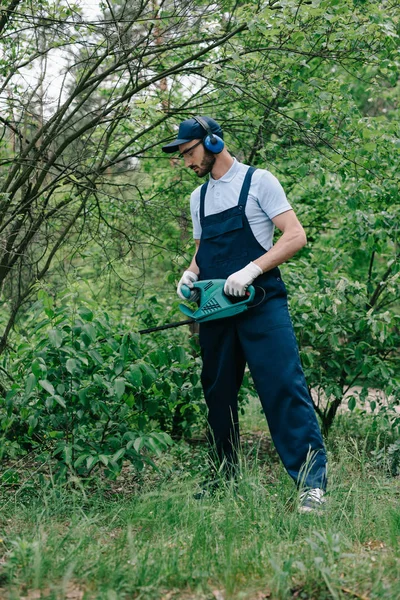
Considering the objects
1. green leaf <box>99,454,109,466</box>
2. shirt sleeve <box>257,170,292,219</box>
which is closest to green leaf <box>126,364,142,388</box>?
green leaf <box>99,454,109,466</box>

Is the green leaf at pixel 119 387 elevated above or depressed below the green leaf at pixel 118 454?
above

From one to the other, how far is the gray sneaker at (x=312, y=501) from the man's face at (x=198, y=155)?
5.77 feet

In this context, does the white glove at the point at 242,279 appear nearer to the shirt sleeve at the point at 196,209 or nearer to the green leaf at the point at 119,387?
the shirt sleeve at the point at 196,209

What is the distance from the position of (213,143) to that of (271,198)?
0.43 meters

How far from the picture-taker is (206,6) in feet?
14.1

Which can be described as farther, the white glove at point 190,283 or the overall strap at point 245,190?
the white glove at point 190,283

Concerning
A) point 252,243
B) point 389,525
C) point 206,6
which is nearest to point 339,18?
point 206,6

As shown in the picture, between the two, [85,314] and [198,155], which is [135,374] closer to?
[85,314]

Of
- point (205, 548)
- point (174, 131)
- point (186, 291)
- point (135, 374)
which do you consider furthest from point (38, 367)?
point (174, 131)

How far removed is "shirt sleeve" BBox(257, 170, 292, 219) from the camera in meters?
3.59

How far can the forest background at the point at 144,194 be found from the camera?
371 cm

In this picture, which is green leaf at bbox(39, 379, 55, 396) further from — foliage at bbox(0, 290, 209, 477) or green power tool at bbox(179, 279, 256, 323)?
green power tool at bbox(179, 279, 256, 323)

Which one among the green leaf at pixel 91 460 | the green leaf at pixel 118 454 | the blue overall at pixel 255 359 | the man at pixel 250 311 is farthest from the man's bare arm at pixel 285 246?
the green leaf at pixel 91 460

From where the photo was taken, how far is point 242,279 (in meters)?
3.47
